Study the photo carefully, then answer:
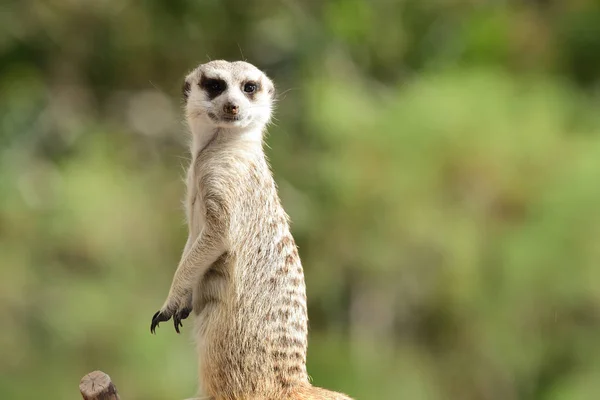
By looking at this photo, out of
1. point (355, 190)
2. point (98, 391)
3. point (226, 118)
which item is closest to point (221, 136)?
point (226, 118)

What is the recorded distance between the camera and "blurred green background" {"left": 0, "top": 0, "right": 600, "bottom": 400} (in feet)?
23.6

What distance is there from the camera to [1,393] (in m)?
7.92

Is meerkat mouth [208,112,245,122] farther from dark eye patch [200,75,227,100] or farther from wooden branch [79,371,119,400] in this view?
wooden branch [79,371,119,400]

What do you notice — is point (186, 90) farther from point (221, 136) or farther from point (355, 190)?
point (355, 190)

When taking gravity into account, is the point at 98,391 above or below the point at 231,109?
below

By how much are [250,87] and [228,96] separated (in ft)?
0.32

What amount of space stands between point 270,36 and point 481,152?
396 centimetres

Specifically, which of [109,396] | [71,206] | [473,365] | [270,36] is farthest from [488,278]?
[109,396]

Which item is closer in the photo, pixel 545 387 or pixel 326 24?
pixel 545 387

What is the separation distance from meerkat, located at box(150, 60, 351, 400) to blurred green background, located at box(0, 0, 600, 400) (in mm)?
3424

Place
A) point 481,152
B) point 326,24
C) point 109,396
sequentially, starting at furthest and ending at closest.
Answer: point 326,24
point 481,152
point 109,396

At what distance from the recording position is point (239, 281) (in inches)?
99.3

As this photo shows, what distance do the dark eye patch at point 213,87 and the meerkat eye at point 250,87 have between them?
0.06m

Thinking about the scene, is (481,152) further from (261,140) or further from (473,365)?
(261,140)
